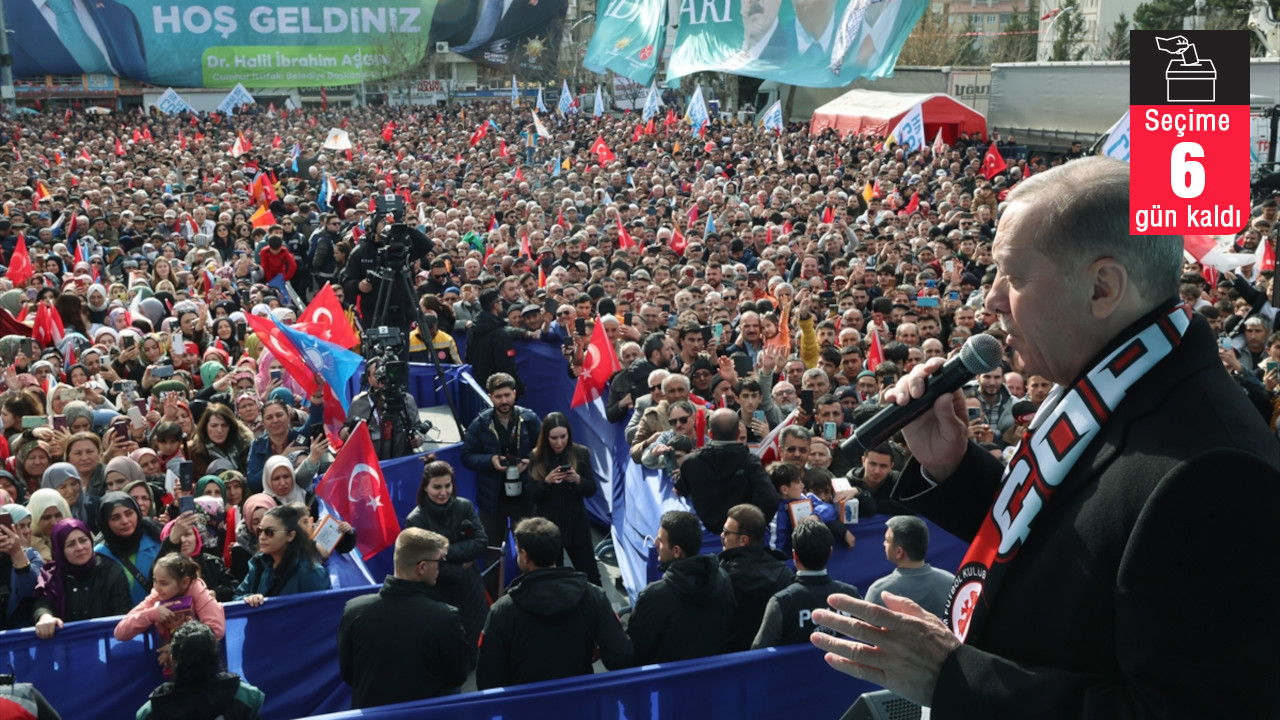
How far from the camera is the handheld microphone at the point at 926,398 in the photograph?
6.31ft

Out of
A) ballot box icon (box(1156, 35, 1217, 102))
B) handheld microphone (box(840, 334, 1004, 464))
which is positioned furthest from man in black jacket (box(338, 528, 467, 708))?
ballot box icon (box(1156, 35, 1217, 102))

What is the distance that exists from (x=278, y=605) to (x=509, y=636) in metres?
1.29

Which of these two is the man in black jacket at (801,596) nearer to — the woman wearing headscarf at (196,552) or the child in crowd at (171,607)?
the child in crowd at (171,607)

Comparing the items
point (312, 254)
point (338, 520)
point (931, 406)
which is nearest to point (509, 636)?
point (338, 520)

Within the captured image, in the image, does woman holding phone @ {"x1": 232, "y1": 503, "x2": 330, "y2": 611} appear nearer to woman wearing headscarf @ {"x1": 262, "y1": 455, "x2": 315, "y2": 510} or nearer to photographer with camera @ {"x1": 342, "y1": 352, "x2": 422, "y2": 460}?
woman wearing headscarf @ {"x1": 262, "y1": 455, "x2": 315, "y2": 510}

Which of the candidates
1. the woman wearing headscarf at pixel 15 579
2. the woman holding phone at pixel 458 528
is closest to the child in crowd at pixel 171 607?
the woman wearing headscarf at pixel 15 579

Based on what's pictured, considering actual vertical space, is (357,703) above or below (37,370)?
below

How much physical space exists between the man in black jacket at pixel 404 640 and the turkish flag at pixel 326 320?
17.0 feet

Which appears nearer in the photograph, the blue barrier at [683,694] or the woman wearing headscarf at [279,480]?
the blue barrier at [683,694]

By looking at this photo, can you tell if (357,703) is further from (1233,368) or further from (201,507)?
(1233,368)

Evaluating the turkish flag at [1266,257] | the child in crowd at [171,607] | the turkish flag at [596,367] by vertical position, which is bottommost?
the child in crowd at [171,607]

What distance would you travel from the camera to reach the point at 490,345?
1087cm

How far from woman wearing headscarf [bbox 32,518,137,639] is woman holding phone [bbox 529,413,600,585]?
274 cm

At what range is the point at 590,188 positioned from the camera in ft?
73.2
